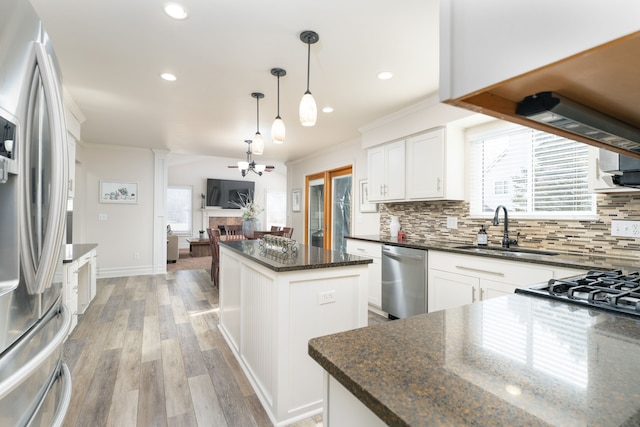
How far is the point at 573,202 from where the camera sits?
8.36 feet

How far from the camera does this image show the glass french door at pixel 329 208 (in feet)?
17.8

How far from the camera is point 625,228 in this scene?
2211 mm

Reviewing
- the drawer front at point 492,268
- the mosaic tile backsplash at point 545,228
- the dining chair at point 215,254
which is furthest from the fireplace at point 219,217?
the drawer front at point 492,268

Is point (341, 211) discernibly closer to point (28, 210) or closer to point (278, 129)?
point (278, 129)

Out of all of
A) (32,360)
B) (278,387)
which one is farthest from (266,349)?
(32,360)

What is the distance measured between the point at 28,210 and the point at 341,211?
4796 mm

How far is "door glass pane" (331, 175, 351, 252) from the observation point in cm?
537

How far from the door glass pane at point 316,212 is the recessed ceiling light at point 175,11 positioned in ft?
13.9

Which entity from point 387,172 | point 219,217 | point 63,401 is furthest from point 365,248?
point 219,217

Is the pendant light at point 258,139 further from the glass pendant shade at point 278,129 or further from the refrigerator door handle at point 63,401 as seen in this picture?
the refrigerator door handle at point 63,401

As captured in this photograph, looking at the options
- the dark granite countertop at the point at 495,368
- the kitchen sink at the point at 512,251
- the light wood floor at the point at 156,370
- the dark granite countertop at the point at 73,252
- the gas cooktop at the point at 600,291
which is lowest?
the light wood floor at the point at 156,370

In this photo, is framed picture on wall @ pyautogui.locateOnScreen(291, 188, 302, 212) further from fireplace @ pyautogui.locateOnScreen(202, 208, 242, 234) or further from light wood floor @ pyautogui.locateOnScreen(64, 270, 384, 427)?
fireplace @ pyautogui.locateOnScreen(202, 208, 242, 234)

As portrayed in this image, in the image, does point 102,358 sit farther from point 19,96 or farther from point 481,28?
point 481,28

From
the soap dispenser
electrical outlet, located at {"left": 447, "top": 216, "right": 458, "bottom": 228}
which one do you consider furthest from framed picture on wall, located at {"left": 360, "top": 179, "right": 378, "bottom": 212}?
the soap dispenser
